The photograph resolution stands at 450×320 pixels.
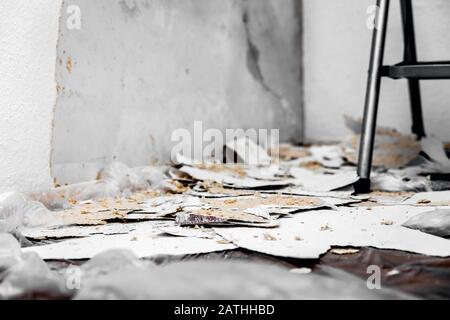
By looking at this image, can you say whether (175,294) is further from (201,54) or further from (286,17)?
(286,17)

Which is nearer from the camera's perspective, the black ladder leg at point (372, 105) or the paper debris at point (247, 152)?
the black ladder leg at point (372, 105)

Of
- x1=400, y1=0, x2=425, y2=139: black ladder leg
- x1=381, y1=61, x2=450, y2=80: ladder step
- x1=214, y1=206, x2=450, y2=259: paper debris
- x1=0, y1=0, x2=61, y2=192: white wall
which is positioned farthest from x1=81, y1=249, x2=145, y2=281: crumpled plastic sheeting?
x1=400, y1=0, x2=425, y2=139: black ladder leg

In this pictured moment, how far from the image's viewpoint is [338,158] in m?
1.93

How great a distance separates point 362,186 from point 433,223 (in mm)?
458

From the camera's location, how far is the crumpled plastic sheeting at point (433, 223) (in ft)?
2.71

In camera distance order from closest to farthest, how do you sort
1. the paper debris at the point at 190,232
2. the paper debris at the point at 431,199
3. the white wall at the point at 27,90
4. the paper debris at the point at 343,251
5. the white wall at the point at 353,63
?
the paper debris at the point at 343,251 → the paper debris at the point at 190,232 → the white wall at the point at 27,90 → the paper debris at the point at 431,199 → the white wall at the point at 353,63

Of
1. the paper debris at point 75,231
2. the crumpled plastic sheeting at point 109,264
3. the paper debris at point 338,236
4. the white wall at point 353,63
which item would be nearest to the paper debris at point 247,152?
the white wall at point 353,63

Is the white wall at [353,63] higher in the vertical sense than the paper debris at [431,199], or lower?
higher

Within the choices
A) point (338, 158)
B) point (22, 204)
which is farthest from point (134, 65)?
point (338, 158)

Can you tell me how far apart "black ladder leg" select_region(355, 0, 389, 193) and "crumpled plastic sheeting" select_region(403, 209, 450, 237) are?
1.38 ft

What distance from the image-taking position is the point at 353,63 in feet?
7.35

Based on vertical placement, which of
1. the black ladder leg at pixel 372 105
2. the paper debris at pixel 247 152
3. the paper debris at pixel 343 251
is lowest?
the paper debris at pixel 343 251

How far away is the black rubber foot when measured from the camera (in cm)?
130

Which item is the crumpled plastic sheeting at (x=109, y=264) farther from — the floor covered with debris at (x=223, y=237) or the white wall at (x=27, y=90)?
the white wall at (x=27, y=90)
